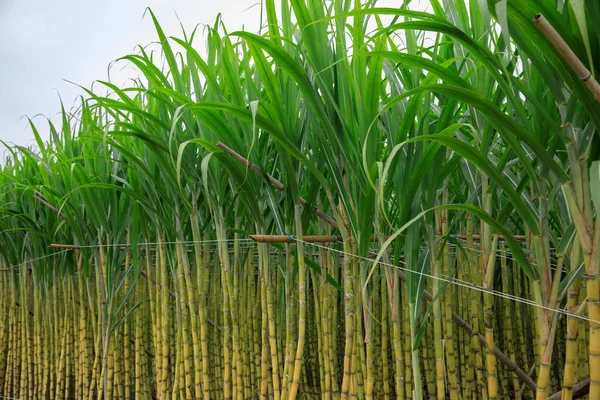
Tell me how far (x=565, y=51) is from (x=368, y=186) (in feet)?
1.15

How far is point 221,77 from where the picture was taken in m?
1.17

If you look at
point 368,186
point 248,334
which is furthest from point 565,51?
point 248,334

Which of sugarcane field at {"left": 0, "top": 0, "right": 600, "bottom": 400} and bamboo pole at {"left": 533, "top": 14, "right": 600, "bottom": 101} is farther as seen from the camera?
sugarcane field at {"left": 0, "top": 0, "right": 600, "bottom": 400}

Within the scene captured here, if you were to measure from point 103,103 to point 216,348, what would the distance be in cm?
81

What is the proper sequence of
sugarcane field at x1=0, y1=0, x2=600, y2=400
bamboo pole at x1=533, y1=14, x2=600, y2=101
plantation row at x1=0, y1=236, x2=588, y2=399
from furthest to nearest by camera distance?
plantation row at x1=0, y1=236, x2=588, y2=399 → sugarcane field at x1=0, y1=0, x2=600, y2=400 → bamboo pole at x1=533, y1=14, x2=600, y2=101

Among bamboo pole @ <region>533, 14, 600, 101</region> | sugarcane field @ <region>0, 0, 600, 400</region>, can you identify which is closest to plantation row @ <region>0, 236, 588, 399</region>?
sugarcane field @ <region>0, 0, 600, 400</region>

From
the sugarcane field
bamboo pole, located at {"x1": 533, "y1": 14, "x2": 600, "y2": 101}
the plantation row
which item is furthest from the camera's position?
the plantation row

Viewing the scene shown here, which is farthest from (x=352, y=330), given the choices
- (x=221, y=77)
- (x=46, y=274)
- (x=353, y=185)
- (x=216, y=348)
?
(x=46, y=274)

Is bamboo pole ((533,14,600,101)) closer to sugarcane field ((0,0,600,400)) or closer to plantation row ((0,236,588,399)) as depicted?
sugarcane field ((0,0,600,400))

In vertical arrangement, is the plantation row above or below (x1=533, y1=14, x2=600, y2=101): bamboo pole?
below

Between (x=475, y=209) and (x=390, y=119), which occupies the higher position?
(x=390, y=119)

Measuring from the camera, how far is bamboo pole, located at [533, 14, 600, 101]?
1.41 ft

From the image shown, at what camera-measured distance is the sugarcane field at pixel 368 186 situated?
601 mm

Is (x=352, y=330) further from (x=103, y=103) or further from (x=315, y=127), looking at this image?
(x=103, y=103)
